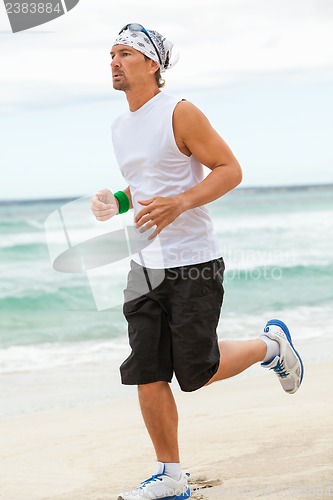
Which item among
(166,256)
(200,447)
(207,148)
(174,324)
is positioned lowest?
(200,447)

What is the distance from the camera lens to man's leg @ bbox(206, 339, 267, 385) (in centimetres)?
364

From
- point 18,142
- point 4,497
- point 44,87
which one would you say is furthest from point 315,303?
point 18,142

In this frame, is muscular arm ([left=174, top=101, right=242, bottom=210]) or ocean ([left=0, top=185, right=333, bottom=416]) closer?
muscular arm ([left=174, top=101, right=242, bottom=210])

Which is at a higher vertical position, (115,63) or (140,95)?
(115,63)

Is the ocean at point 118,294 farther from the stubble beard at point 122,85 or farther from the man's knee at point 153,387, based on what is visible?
the stubble beard at point 122,85

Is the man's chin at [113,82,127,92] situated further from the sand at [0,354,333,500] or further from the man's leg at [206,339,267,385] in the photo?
the sand at [0,354,333,500]

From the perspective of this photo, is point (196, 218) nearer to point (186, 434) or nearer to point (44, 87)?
point (186, 434)

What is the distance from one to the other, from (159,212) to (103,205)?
18.2 inches

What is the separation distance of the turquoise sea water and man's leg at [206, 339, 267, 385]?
4606 millimetres

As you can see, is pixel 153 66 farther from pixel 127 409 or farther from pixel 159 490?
pixel 127 409

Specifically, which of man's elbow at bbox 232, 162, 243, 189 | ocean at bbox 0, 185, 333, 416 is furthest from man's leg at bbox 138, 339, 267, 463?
ocean at bbox 0, 185, 333, 416

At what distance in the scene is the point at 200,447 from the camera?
4.44 metres

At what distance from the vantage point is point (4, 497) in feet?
12.4

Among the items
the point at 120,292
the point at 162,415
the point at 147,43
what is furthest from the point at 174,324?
the point at 120,292
